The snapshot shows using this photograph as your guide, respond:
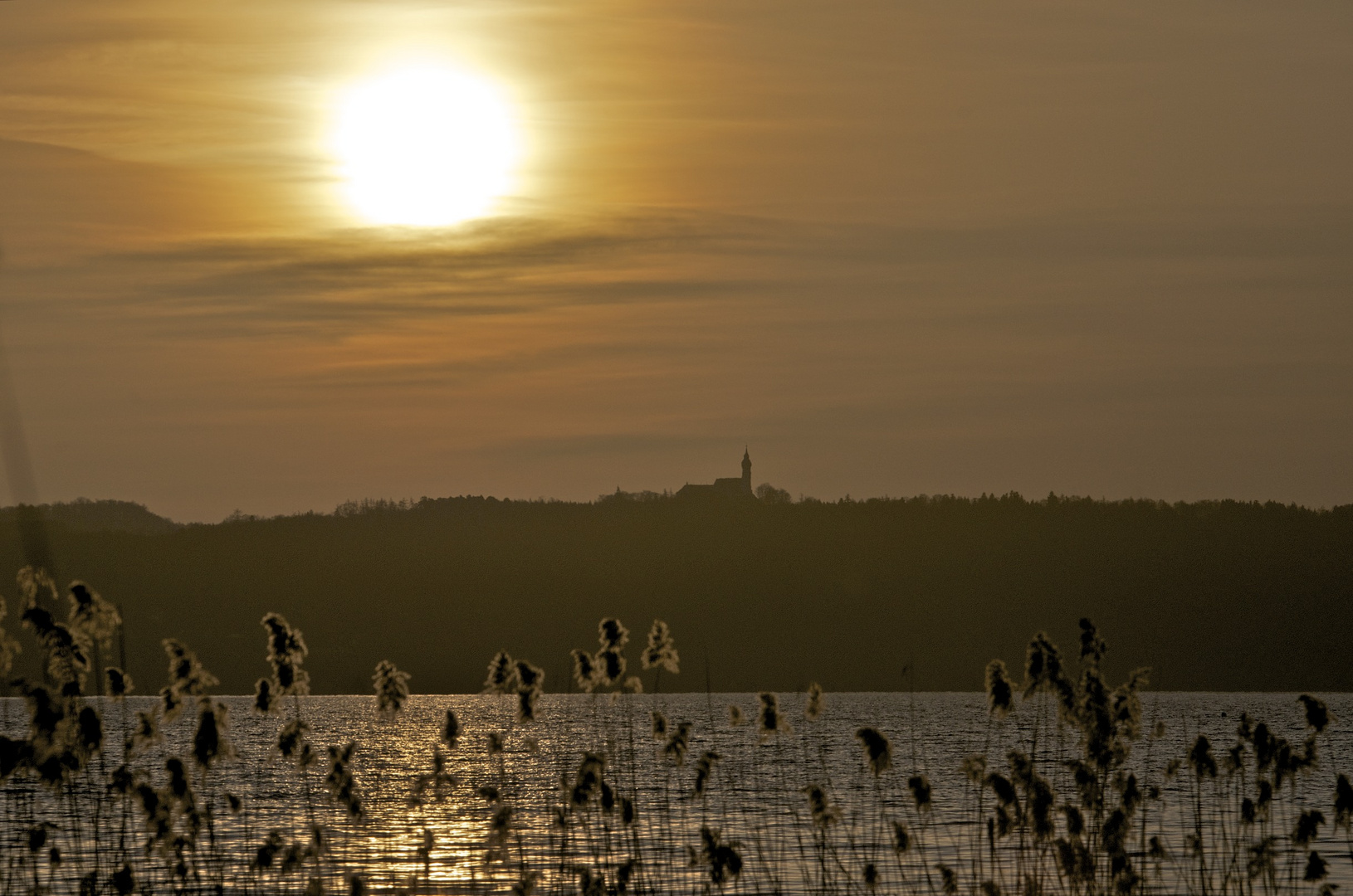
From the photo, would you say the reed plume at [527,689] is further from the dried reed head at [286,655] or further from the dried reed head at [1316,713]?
the dried reed head at [1316,713]

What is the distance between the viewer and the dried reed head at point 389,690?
786 inches

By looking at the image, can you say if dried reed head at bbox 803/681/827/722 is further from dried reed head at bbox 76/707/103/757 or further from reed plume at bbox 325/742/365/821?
dried reed head at bbox 76/707/103/757

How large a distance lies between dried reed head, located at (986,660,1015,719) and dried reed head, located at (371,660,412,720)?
7.12 m

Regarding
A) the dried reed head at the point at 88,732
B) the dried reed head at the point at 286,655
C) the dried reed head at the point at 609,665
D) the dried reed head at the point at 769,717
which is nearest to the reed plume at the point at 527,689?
the dried reed head at the point at 609,665

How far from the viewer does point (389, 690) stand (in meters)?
20.0

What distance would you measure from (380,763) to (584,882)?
3952 inches

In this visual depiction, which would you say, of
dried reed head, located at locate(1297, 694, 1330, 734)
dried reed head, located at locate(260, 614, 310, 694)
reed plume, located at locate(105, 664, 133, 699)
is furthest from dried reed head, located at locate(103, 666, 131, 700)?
dried reed head, located at locate(1297, 694, 1330, 734)

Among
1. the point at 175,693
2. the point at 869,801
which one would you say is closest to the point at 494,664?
the point at 175,693

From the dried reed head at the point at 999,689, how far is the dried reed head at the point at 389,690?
7.12 meters

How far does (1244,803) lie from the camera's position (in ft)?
66.0

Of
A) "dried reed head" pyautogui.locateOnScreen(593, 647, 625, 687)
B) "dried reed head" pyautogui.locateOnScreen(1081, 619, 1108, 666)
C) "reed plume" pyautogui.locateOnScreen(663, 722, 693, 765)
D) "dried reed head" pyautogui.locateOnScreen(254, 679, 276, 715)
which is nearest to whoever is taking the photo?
"dried reed head" pyautogui.locateOnScreen(254, 679, 276, 715)

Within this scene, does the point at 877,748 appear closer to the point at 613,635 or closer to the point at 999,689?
the point at 999,689

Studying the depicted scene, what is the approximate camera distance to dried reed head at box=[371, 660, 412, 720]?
19969mm

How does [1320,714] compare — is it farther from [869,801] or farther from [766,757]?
[766,757]
